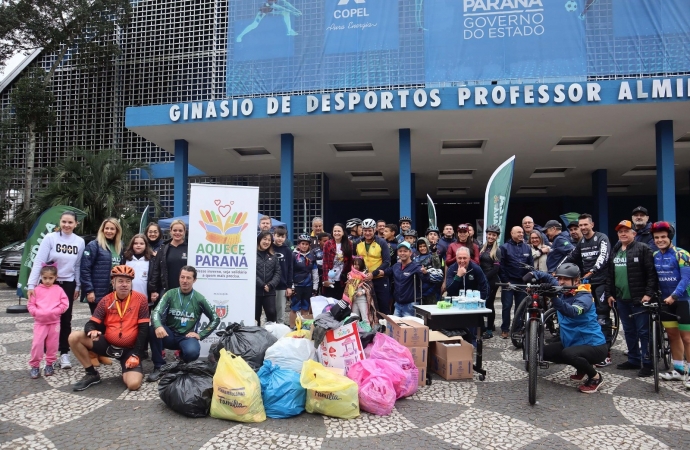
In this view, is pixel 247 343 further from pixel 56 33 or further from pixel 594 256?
pixel 56 33

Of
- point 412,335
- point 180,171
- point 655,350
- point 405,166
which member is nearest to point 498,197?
point 405,166

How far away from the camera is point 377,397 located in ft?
12.3

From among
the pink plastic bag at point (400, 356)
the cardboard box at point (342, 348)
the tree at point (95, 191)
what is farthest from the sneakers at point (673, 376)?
the tree at point (95, 191)

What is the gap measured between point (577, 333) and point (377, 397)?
→ 2.07 meters

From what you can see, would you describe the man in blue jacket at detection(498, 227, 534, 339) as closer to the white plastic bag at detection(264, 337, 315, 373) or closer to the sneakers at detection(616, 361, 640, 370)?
the sneakers at detection(616, 361, 640, 370)

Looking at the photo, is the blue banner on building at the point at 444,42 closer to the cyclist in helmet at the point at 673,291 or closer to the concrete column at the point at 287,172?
the concrete column at the point at 287,172

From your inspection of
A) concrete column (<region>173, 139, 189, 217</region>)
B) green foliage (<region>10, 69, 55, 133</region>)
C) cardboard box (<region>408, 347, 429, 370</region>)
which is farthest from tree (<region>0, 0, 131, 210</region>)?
cardboard box (<region>408, 347, 429, 370</region>)

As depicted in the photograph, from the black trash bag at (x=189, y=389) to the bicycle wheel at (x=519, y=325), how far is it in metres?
3.16

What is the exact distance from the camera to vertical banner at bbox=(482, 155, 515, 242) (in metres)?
8.48

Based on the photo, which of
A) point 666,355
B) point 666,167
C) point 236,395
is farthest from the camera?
point 666,167

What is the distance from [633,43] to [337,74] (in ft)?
23.6

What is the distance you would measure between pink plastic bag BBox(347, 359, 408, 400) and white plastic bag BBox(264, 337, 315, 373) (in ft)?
1.40

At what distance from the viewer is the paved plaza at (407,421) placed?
327 cm

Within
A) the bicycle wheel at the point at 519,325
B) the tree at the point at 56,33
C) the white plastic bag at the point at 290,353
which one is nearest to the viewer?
the white plastic bag at the point at 290,353
